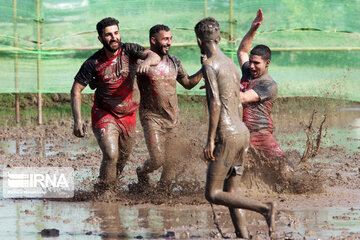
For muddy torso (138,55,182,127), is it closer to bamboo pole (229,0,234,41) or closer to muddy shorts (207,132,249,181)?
muddy shorts (207,132,249,181)

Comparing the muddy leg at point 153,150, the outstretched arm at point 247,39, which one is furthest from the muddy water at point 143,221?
the outstretched arm at point 247,39

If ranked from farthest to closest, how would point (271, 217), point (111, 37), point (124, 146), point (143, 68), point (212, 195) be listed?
1. point (124, 146)
2. point (111, 37)
3. point (143, 68)
4. point (212, 195)
5. point (271, 217)

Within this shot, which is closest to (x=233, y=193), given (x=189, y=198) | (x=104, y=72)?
(x=189, y=198)

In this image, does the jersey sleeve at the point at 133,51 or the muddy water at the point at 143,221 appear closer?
the muddy water at the point at 143,221

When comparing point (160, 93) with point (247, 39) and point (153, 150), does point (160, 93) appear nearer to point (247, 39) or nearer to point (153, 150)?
point (153, 150)

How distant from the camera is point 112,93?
7.72m

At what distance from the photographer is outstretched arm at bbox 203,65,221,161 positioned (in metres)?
5.54

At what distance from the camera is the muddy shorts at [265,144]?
789 cm

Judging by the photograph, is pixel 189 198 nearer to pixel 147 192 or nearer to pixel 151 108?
pixel 147 192

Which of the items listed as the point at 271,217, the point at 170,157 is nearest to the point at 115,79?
the point at 170,157

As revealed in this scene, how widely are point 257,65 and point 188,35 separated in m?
5.90

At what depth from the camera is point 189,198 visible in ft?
24.9

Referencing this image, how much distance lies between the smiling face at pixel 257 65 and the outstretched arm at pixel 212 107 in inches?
90.8

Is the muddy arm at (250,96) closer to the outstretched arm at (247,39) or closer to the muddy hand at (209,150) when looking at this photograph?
the outstretched arm at (247,39)
